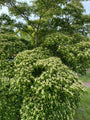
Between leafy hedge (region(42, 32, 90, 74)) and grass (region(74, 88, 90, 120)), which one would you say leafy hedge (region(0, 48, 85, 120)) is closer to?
leafy hedge (region(42, 32, 90, 74))

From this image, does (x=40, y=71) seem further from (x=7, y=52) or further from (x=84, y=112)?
(x=84, y=112)

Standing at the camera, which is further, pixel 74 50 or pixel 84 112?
pixel 84 112

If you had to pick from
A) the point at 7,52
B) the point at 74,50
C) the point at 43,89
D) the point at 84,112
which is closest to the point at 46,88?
the point at 43,89

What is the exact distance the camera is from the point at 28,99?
349 centimetres

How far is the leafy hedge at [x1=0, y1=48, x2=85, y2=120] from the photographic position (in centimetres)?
293

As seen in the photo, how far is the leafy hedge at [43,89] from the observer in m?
2.93

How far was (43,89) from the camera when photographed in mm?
2869

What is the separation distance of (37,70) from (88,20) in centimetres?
481

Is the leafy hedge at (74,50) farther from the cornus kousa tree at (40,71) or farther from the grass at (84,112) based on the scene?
the grass at (84,112)

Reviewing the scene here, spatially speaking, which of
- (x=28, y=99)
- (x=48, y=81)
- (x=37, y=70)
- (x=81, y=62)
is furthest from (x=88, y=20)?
(x=28, y=99)

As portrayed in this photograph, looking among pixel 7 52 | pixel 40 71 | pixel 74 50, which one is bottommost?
pixel 40 71

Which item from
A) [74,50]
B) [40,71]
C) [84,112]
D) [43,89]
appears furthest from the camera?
[84,112]

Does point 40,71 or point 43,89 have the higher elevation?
point 43,89

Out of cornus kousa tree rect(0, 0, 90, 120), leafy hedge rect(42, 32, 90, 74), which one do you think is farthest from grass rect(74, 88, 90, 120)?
cornus kousa tree rect(0, 0, 90, 120)
